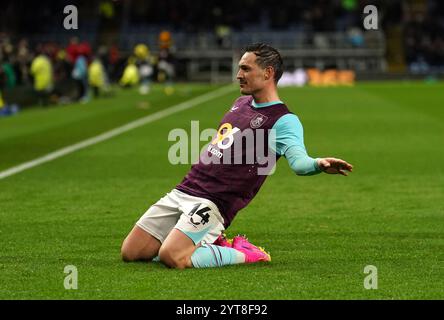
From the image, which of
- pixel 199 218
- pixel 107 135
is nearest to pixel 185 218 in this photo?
pixel 199 218

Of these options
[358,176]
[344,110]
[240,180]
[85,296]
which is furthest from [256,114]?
[344,110]

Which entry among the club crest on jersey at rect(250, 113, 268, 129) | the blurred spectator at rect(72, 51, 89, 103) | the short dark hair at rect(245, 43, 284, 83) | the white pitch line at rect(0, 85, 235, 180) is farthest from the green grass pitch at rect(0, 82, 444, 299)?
the blurred spectator at rect(72, 51, 89, 103)

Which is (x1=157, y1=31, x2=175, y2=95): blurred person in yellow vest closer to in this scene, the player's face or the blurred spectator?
the blurred spectator

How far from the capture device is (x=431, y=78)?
5819cm

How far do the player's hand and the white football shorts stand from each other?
3.70ft

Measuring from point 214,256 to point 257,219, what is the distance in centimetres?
307

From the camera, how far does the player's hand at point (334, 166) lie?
7.97 meters

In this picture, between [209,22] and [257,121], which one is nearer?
[257,121]

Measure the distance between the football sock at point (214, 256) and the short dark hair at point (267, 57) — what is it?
4.48 feet

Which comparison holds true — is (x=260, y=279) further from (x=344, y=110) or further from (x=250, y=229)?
(x=344, y=110)

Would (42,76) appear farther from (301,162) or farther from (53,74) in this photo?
(301,162)

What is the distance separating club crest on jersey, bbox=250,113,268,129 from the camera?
8945mm

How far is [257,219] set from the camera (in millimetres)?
11938

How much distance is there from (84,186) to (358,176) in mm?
3816
